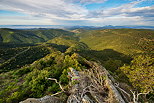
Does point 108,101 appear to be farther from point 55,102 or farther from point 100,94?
point 55,102

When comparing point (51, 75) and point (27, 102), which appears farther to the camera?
point (51, 75)

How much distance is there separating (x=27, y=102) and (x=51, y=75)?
13.6m

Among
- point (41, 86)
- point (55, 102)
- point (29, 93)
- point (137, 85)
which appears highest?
point (55, 102)

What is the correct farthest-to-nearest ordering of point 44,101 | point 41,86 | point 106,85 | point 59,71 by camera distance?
point 59,71
point 41,86
point 106,85
point 44,101

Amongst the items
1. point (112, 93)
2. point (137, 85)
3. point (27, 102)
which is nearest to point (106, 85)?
point (112, 93)

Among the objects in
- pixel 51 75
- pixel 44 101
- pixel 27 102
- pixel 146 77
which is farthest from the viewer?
pixel 146 77

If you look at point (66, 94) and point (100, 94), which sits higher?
point (100, 94)

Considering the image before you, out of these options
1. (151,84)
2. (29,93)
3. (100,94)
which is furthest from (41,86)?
(151,84)

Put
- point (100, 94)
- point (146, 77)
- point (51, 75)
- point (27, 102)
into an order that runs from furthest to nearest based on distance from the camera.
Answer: point (146, 77) → point (51, 75) → point (100, 94) → point (27, 102)

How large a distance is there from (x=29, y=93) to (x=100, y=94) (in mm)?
16237

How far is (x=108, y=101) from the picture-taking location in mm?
8328

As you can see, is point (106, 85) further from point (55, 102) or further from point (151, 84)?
point (151, 84)

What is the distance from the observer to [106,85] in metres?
10.5

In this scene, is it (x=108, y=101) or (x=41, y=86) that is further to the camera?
(x=41, y=86)
